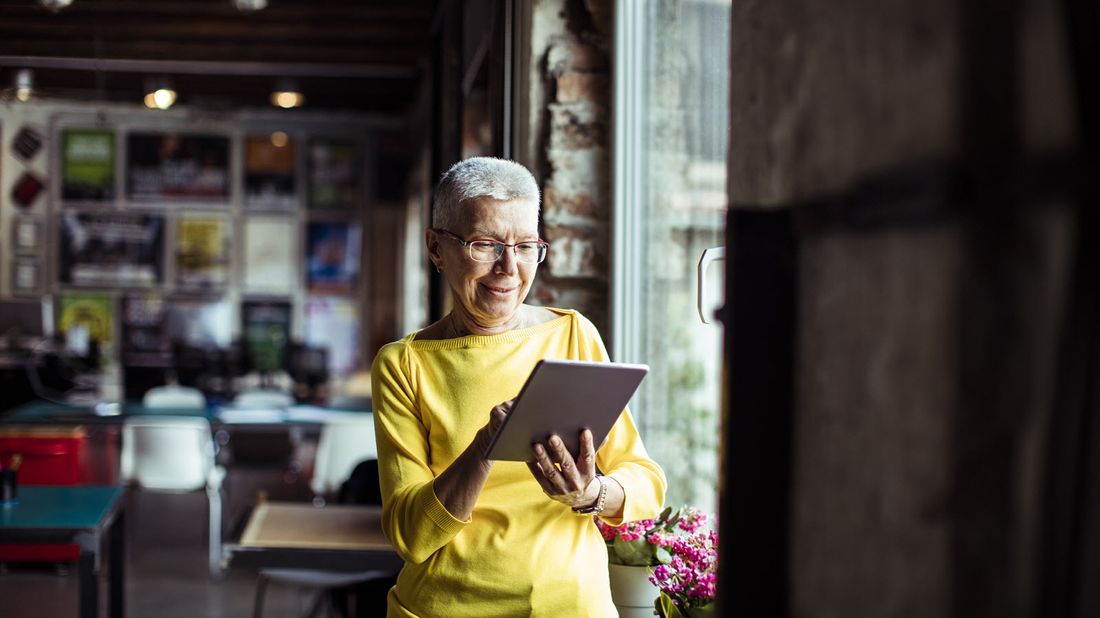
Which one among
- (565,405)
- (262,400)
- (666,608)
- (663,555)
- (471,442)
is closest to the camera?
(565,405)

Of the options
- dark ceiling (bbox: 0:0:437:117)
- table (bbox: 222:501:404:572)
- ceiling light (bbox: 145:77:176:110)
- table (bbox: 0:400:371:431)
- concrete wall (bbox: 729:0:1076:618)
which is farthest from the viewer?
ceiling light (bbox: 145:77:176:110)

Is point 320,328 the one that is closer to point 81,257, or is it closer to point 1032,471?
point 81,257

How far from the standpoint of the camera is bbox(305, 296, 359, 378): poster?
42.5 ft

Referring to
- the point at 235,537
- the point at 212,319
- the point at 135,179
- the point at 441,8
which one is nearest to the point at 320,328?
the point at 212,319

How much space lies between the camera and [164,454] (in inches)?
266

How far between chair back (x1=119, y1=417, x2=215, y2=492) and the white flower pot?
16.7 feet

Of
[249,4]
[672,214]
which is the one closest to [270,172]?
[249,4]

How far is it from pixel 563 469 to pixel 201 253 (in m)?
A: 11.9

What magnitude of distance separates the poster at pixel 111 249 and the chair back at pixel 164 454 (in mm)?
6329

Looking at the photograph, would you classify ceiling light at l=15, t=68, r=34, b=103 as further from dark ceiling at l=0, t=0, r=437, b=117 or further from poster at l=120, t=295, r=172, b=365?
poster at l=120, t=295, r=172, b=365

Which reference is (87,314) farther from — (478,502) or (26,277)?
(478,502)

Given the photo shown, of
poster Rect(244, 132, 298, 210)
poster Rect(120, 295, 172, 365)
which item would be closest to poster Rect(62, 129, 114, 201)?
poster Rect(120, 295, 172, 365)

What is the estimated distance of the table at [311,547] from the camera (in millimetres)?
3312

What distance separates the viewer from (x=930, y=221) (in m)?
0.70
